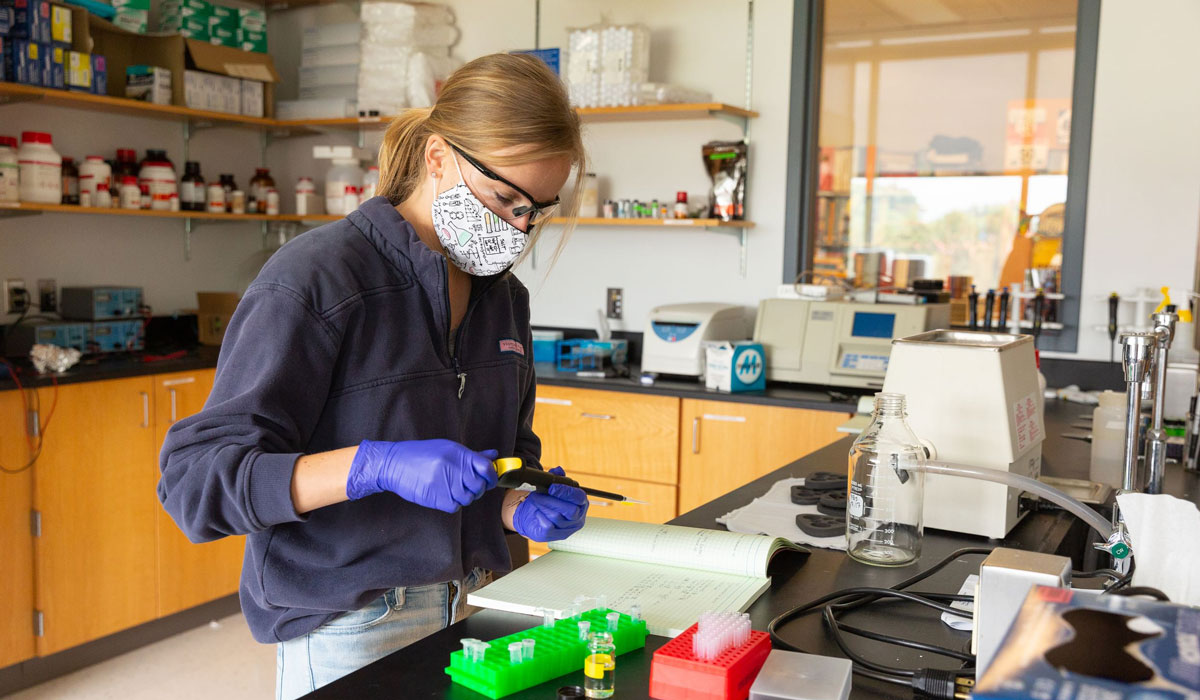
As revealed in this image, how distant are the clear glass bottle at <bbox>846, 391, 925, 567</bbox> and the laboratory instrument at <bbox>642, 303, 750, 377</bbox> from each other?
1.92m

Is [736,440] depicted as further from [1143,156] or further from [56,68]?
[56,68]

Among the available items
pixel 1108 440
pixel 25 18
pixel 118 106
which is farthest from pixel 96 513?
pixel 1108 440

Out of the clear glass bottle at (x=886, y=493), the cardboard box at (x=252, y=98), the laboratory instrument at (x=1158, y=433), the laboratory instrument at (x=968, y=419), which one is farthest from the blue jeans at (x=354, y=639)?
the cardboard box at (x=252, y=98)

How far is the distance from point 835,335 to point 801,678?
2.43m

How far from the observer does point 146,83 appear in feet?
12.0

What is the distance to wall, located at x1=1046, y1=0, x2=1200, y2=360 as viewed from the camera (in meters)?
3.08

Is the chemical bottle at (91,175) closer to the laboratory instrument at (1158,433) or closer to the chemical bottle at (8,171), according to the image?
the chemical bottle at (8,171)

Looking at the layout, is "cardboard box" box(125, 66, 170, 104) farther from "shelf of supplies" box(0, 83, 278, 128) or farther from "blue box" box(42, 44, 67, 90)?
"blue box" box(42, 44, 67, 90)

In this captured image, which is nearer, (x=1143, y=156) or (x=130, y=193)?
(x=1143, y=156)

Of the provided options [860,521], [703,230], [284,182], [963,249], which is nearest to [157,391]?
[284,182]

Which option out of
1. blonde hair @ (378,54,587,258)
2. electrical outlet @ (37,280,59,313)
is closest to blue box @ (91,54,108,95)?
electrical outlet @ (37,280,59,313)

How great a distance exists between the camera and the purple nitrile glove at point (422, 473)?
1.08 meters

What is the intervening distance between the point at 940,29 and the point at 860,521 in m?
2.63

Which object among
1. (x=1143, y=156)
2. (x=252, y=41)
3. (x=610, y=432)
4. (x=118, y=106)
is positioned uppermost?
(x=252, y=41)
